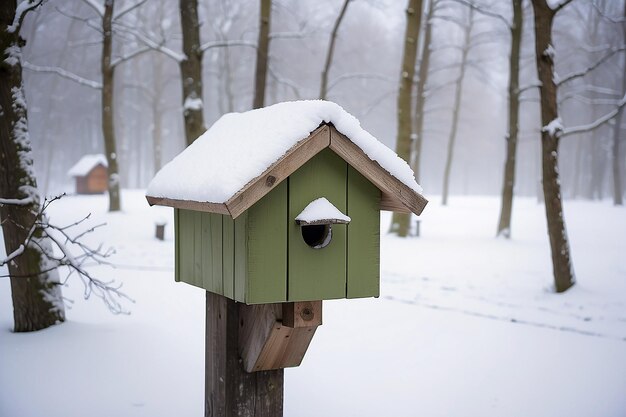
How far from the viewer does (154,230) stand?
14266 millimetres

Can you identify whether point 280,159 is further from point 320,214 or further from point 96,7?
point 96,7

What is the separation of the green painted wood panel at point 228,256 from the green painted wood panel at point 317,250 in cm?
28

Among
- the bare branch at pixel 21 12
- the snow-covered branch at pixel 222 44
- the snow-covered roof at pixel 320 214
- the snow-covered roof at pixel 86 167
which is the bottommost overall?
the snow-covered roof at pixel 320 214

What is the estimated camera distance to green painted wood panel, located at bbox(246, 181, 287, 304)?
2.77 m

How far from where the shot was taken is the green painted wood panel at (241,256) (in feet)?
9.12

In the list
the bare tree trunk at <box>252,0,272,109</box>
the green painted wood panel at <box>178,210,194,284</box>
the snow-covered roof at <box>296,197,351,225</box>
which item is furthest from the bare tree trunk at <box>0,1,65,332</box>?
the bare tree trunk at <box>252,0,272,109</box>

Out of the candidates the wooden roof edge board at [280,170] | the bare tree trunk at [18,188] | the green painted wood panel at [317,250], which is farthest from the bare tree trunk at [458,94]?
the wooden roof edge board at [280,170]

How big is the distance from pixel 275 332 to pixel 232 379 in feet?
1.41

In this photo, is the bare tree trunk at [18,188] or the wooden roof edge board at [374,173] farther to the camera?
the bare tree trunk at [18,188]

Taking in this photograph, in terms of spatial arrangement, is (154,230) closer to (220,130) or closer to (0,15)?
(0,15)

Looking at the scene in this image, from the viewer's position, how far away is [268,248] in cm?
Answer: 280

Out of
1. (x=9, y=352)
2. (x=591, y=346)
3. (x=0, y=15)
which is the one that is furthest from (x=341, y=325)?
(x=0, y=15)

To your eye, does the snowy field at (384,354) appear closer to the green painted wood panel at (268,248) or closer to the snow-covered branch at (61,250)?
the snow-covered branch at (61,250)

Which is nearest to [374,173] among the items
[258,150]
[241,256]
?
[258,150]
